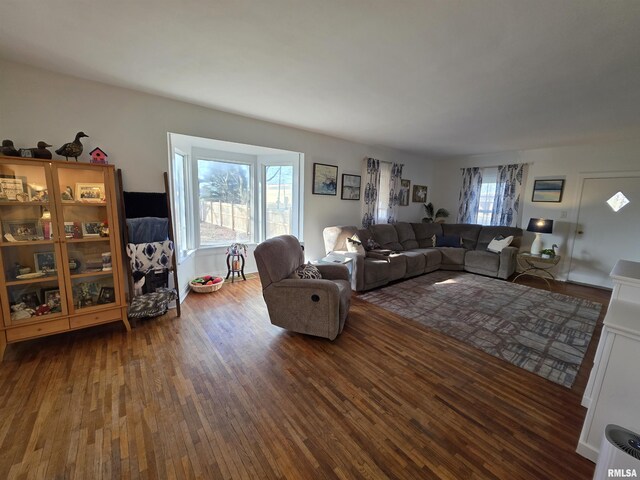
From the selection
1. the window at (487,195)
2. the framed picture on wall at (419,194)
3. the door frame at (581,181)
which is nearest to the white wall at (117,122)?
the framed picture on wall at (419,194)

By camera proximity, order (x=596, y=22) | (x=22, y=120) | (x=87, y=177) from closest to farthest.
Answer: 1. (x=596, y=22)
2. (x=22, y=120)
3. (x=87, y=177)

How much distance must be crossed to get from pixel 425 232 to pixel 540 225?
1971 millimetres

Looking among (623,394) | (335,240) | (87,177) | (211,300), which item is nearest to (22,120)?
(87,177)

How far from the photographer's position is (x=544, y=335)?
268 centimetres

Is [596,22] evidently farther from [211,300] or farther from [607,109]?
[211,300]

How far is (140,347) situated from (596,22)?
4.02 metres

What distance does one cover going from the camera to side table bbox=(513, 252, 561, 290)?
438 centimetres

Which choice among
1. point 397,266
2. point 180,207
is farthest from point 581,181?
point 180,207

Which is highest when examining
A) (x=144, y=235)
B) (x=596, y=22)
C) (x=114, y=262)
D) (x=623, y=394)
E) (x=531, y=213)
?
(x=596, y=22)

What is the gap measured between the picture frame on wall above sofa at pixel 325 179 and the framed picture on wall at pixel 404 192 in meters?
2.02

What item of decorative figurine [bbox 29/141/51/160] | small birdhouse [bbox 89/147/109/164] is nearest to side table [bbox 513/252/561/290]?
small birdhouse [bbox 89/147/109/164]

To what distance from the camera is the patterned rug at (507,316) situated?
232cm

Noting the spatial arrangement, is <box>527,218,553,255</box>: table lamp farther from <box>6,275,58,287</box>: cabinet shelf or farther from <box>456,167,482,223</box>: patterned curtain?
<box>6,275,58,287</box>: cabinet shelf

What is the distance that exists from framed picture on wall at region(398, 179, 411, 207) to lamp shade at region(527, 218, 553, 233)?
2409 mm
